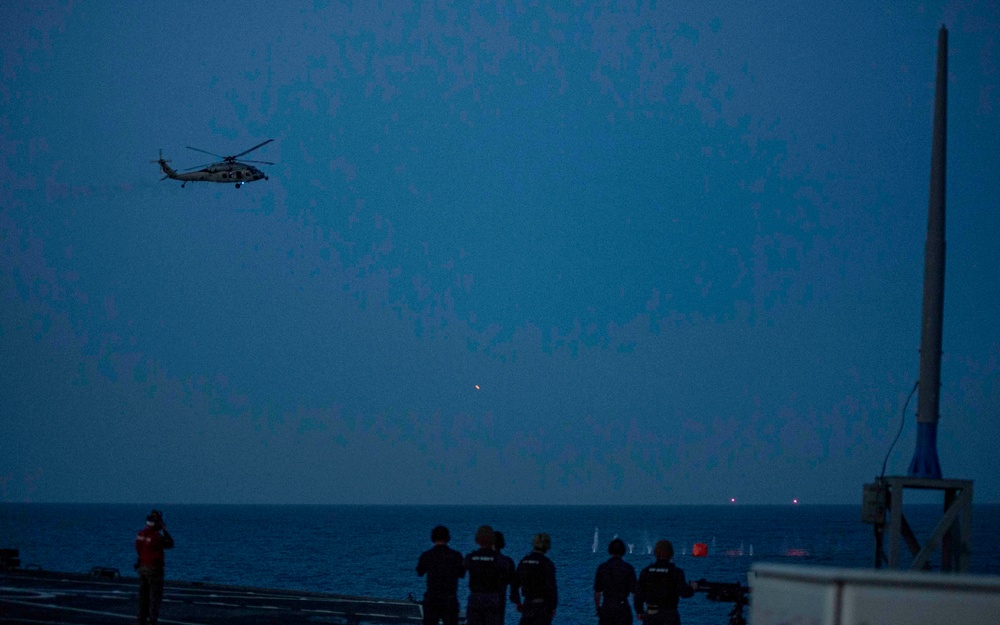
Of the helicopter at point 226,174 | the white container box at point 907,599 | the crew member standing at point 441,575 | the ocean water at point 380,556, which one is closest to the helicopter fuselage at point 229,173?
the helicopter at point 226,174

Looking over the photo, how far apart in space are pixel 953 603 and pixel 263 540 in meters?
146

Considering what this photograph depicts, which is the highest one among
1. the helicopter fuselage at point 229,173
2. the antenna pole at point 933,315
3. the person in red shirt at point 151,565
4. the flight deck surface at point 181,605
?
the helicopter fuselage at point 229,173

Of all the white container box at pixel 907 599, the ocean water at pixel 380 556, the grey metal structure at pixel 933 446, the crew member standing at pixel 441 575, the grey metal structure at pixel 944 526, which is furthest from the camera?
the ocean water at pixel 380 556

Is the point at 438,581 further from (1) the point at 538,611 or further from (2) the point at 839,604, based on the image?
(2) the point at 839,604

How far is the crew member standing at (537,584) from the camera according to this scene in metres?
12.6

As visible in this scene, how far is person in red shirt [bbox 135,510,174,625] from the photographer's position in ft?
47.5

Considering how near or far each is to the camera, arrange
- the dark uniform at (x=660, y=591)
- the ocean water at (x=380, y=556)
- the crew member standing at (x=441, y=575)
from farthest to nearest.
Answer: the ocean water at (x=380, y=556)
the crew member standing at (x=441, y=575)
the dark uniform at (x=660, y=591)

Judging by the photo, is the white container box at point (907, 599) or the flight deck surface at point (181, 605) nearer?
the white container box at point (907, 599)

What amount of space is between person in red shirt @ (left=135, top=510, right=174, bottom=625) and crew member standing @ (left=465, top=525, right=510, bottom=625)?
15.8 ft

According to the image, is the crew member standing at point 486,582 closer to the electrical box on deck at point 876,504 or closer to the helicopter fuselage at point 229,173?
the electrical box on deck at point 876,504

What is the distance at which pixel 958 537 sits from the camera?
10.6 metres

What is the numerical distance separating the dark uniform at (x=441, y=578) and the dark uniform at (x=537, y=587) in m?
0.82

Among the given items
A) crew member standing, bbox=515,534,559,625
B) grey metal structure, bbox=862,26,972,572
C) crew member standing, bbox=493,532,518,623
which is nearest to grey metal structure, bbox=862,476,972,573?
grey metal structure, bbox=862,26,972,572

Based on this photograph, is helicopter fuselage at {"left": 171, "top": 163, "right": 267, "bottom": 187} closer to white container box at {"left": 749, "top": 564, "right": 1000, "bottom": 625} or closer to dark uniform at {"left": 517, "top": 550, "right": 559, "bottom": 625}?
dark uniform at {"left": 517, "top": 550, "right": 559, "bottom": 625}
